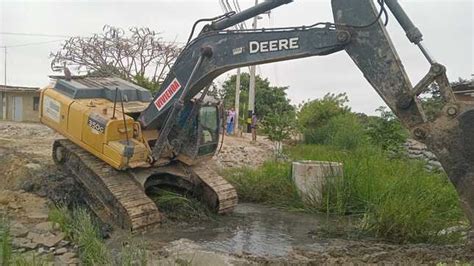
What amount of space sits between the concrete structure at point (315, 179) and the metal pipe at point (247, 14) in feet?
9.36

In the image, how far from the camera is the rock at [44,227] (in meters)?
6.94

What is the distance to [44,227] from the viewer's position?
277 inches

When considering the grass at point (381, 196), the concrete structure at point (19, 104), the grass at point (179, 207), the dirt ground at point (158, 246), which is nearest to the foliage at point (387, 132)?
the grass at point (381, 196)

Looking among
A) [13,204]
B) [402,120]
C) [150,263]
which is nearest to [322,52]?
[402,120]

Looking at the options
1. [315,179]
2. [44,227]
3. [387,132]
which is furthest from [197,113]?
[387,132]

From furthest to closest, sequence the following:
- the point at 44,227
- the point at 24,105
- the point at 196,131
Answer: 1. the point at 24,105
2. the point at 196,131
3. the point at 44,227

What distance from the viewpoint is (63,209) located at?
730 cm

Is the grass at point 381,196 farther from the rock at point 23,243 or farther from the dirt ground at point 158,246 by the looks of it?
the rock at point 23,243

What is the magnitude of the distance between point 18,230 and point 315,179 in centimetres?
443

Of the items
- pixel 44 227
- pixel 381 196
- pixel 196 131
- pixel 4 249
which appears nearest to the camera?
pixel 4 249

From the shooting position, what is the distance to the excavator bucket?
4.96 m

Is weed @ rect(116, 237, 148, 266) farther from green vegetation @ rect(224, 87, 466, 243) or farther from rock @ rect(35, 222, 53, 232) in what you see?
green vegetation @ rect(224, 87, 466, 243)

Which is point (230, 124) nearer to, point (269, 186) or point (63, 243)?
point (269, 186)

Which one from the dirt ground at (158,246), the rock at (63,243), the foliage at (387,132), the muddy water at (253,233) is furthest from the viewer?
the foliage at (387,132)
